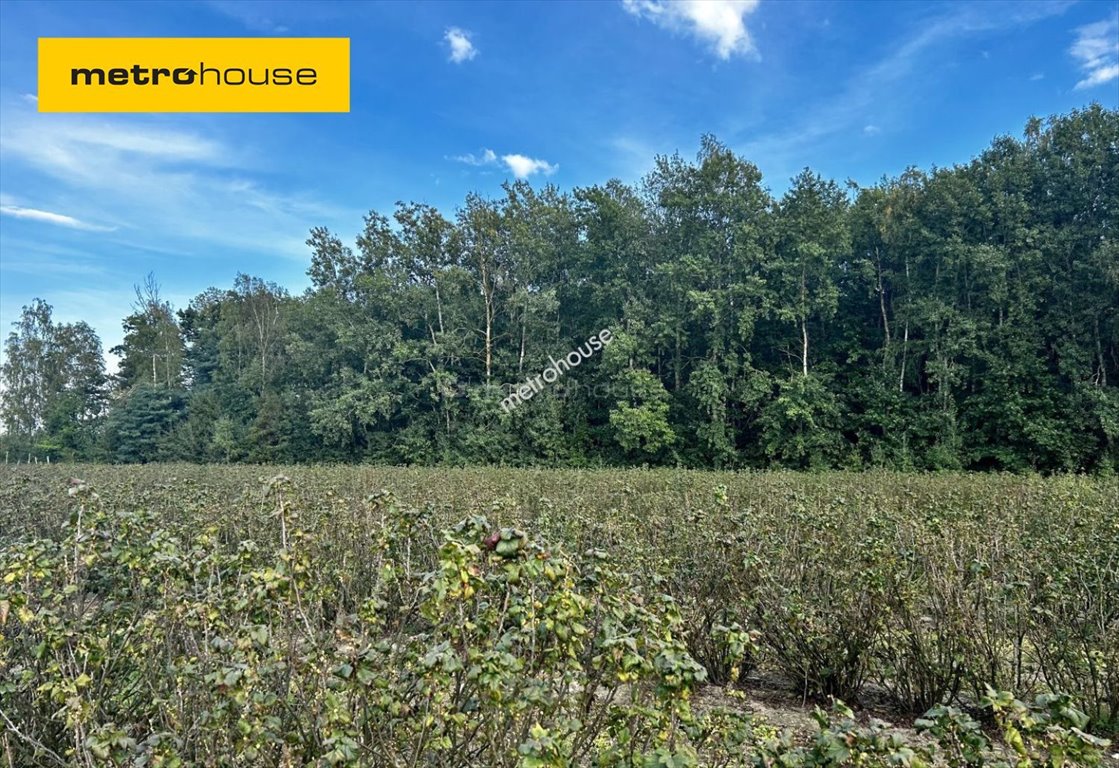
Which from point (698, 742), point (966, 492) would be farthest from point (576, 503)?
point (966, 492)

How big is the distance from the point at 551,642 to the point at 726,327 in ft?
73.4

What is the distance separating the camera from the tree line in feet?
63.3

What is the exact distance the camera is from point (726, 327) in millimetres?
23062

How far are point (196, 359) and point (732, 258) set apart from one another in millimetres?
33407

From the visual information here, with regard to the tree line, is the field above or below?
below

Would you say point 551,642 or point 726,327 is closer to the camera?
point 551,642

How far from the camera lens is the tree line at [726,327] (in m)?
19.3

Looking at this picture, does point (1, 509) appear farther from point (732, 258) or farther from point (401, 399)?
point (732, 258)

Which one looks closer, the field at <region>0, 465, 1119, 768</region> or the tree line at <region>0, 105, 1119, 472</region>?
the field at <region>0, 465, 1119, 768</region>

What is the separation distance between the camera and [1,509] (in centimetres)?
641

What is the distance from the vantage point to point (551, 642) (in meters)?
1.84

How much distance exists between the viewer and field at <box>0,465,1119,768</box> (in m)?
1.59

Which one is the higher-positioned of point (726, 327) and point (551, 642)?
point (726, 327)

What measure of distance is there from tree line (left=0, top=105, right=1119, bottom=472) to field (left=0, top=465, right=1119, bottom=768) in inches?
564
